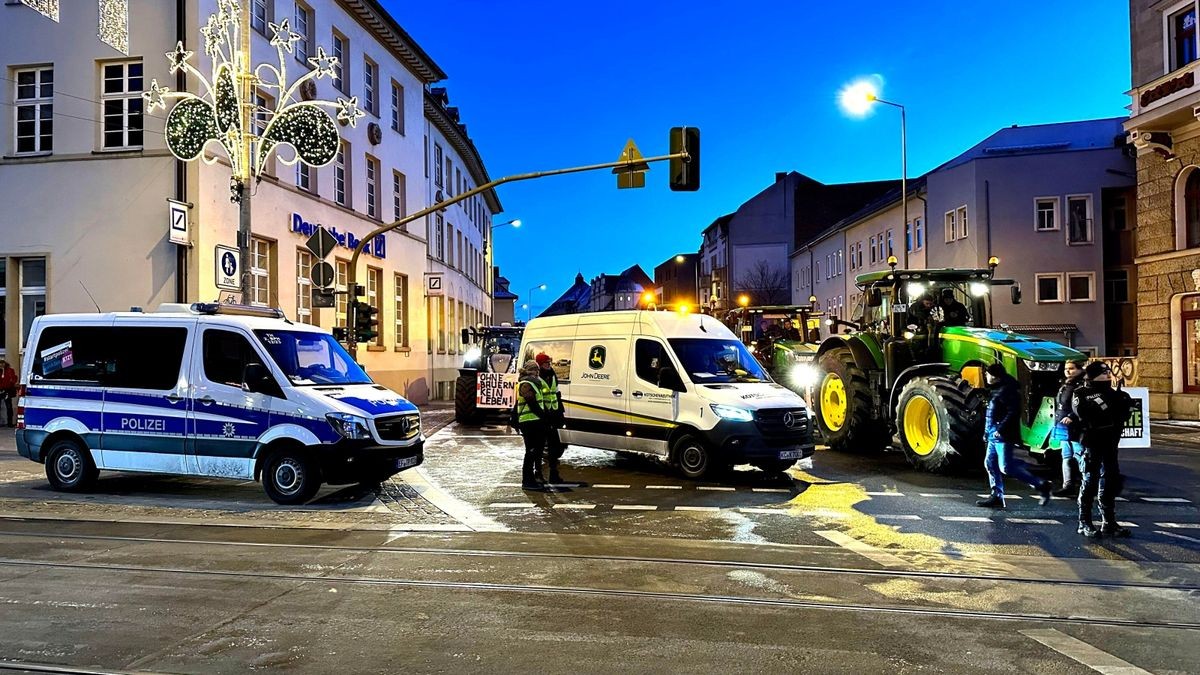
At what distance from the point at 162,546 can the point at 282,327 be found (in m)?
3.74

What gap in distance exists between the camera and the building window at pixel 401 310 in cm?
3123

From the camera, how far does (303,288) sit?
24.4 m

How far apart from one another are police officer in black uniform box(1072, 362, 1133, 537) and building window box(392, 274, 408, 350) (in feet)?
83.4

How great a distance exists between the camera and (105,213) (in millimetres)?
19500

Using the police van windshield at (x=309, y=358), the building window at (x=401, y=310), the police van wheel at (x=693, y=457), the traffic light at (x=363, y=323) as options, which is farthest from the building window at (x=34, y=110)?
the police van wheel at (x=693, y=457)

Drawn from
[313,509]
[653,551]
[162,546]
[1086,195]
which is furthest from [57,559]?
[1086,195]

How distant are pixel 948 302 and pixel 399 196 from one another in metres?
22.1

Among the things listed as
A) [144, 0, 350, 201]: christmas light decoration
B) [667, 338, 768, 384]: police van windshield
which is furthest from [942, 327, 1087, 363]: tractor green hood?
[144, 0, 350, 201]: christmas light decoration

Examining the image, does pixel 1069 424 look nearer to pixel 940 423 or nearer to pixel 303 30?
pixel 940 423

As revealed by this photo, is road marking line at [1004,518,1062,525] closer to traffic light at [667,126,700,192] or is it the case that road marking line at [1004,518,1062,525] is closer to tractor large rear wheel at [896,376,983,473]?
tractor large rear wheel at [896,376,983,473]

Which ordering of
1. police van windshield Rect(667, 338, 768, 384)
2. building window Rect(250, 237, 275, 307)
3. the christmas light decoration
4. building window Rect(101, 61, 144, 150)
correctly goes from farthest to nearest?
building window Rect(250, 237, 275, 307) < building window Rect(101, 61, 144, 150) < the christmas light decoration < police van windshield Rect(667, 338, 768, 384)

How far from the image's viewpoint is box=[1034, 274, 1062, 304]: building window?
36.3 meters

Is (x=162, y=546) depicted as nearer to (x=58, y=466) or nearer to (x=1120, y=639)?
(x=58, y=466)

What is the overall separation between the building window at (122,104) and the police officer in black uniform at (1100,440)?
63.7 feet
